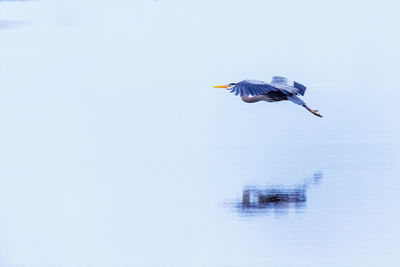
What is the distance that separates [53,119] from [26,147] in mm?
2911

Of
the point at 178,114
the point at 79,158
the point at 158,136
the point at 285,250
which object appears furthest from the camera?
the point at 178,114

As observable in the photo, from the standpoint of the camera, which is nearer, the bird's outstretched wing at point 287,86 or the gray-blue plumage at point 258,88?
the gray-blue plumage at point 258,88

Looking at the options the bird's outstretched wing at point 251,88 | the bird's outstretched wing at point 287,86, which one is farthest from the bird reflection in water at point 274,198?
the bird's outstretched wing at point 287,86

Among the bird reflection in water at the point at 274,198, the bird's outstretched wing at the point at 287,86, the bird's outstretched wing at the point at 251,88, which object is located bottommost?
the bird reflection in water at the point at 274,198

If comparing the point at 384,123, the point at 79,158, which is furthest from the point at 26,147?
the point at 384,123

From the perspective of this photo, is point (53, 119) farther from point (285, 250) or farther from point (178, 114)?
point (285, 250)

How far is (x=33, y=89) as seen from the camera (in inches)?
846

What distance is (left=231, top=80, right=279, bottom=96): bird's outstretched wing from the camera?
1311 cm

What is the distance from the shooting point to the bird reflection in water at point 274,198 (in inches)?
430

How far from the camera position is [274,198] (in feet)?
37.2

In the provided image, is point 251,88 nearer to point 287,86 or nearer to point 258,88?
point 258,88

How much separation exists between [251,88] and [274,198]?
87.5 inches

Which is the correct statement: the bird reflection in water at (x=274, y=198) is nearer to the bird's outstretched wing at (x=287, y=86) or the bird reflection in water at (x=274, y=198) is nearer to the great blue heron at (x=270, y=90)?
the great blue heron at (x=270, y=90)

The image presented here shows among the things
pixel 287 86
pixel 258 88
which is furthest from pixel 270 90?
pixel 287 86
